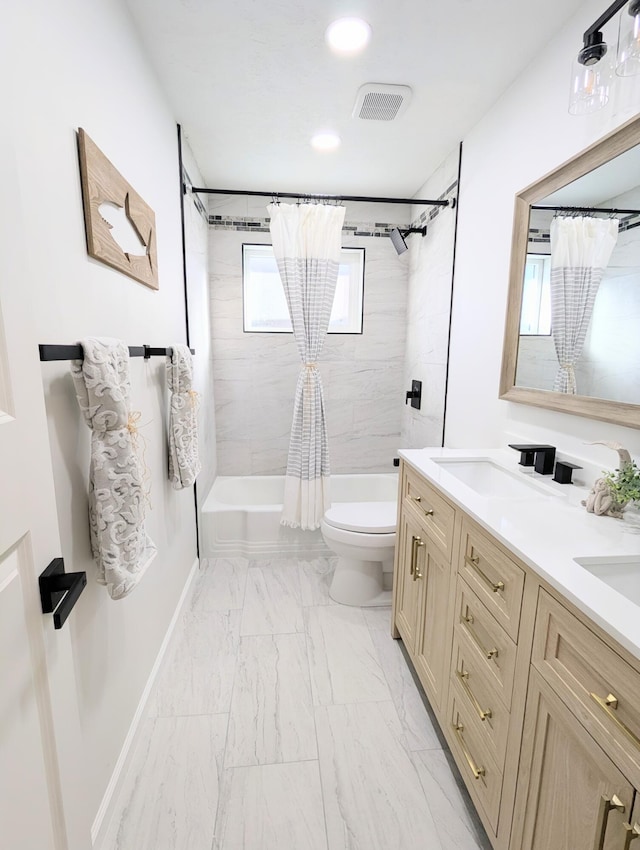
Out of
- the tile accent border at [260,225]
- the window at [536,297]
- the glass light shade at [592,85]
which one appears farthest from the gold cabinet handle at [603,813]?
the tile accent border at [260,225]

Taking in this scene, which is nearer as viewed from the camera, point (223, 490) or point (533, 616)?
point (533, 616)

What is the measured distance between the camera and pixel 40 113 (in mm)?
886

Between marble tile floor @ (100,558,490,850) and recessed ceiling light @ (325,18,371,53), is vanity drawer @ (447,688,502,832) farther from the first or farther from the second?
recessed ceiling light @ (325,18,371,53)

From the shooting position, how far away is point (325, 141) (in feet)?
7.29

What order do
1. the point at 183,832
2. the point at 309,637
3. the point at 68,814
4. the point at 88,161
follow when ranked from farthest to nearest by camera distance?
the point at 309,637, the point at 183,832, the point at 88,161, the point at 68,814

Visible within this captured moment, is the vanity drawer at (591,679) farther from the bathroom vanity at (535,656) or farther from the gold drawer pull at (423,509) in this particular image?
the gold drawer pull at (423,509)

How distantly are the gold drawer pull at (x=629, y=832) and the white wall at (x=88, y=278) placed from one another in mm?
1000

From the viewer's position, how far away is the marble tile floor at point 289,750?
1192mm

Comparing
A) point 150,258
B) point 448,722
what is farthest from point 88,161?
point 448,722

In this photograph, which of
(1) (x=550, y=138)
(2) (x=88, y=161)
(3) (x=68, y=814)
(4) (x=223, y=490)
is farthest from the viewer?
(4) (x=223, y=490)

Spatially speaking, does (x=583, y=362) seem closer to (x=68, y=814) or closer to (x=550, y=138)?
(x=550, y=138)

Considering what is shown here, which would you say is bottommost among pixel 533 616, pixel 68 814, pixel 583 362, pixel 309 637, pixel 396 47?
pixel 309 637

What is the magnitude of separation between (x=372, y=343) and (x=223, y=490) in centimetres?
165

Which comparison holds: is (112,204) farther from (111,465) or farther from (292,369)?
(292,369)
